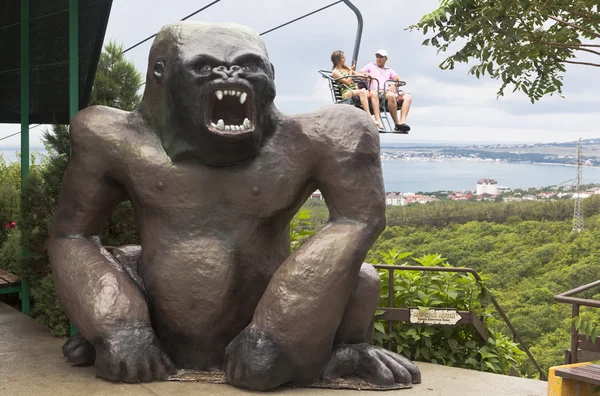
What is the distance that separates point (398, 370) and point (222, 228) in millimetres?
942

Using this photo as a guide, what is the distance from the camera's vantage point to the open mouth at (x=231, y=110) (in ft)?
9.81

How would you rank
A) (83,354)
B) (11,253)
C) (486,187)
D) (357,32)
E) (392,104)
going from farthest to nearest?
(486,187) → (392,104) → (357,32) → (11,253) → (83,354)

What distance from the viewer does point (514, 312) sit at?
17.2 metres

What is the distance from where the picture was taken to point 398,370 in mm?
3301

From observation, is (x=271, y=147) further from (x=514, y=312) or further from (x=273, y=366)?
(x=514, y=312)

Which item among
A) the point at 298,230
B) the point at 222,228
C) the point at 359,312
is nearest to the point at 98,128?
the point at 222,228

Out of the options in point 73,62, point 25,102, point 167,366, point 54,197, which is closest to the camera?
point 167,366

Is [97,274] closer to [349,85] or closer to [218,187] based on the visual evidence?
[218,187]

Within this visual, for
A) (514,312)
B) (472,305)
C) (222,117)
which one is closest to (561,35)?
(472,305)

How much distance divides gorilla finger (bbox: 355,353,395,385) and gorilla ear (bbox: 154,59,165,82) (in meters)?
1.45

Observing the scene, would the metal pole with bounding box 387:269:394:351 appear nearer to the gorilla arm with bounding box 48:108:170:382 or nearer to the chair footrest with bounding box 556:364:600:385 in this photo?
the chair footrest with bounding box 556:364:600:385

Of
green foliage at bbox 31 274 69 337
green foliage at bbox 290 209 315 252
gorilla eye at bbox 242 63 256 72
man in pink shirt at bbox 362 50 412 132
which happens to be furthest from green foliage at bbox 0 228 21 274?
man in pink shirt at bbox 362 50 412 132

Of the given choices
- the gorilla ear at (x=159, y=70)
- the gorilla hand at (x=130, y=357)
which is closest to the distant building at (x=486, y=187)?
the gorilla ear at (x=159, y=70)

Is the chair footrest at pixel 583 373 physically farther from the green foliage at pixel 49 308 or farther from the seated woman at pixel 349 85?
the seated woman at pixel 349 85
